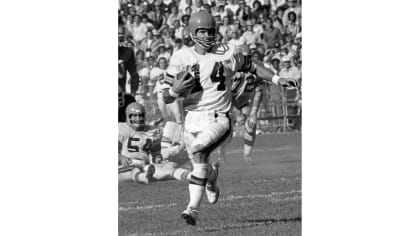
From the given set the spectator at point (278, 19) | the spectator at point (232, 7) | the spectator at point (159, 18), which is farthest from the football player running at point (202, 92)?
the spectator at point (159, 18)

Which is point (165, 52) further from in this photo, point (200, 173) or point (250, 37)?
point (200, 173)

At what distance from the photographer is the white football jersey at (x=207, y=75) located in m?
8.87

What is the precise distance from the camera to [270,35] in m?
10.3

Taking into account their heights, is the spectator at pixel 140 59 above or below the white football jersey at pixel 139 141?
above

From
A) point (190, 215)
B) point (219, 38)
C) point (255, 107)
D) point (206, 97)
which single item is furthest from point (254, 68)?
point (190, 215)

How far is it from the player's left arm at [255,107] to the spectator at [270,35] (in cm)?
60

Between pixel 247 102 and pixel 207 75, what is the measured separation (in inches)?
30.8

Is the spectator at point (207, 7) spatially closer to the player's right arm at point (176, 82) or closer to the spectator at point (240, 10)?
the spectator at point (240, 10)

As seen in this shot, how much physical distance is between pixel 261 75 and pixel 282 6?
0.90m

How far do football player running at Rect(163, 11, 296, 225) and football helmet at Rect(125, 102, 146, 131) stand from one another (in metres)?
0.77

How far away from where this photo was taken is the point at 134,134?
9805 millimetres

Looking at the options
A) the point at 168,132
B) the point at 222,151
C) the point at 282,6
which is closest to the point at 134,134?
the point at 168,132

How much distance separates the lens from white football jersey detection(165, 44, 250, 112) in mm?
8867

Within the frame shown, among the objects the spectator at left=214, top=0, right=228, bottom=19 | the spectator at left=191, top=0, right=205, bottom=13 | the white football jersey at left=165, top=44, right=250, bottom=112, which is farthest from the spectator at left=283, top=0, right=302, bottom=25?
the white football jersey at left=165, top=44, right=250, bottom=112
